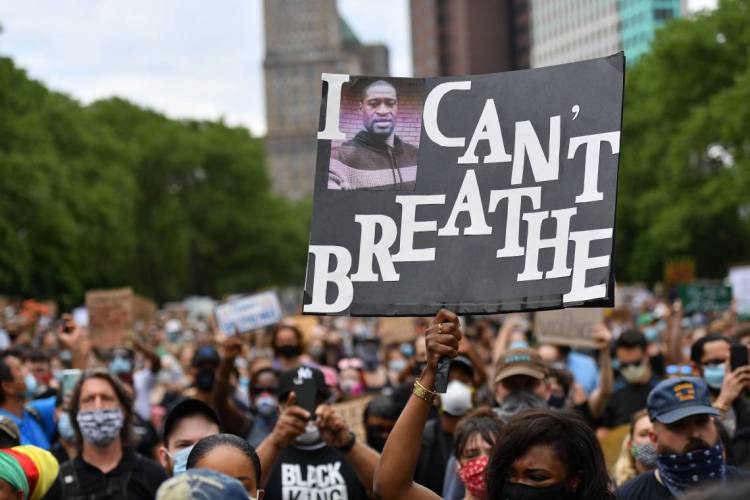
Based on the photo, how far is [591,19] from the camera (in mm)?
124500

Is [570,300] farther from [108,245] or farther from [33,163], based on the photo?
[108,245]

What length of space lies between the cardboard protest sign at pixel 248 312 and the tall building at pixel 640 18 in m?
105

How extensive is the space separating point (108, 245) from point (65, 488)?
149 feet

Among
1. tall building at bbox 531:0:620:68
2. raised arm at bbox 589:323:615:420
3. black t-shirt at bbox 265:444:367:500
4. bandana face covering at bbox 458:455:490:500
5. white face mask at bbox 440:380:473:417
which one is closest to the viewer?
bandana face covering at bbox 458:455:490:500

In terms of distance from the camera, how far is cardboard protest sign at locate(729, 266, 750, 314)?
65.4ft

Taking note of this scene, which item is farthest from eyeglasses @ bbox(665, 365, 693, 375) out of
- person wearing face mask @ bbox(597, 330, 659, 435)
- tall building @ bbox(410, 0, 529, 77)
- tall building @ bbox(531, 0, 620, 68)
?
tall building @ bbox(531, 0, 620, 68)

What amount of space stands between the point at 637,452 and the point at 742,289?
635 inches

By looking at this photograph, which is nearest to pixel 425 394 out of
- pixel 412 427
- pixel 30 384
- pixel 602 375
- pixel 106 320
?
pixel 412 427

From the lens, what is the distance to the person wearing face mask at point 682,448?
423 centimetres

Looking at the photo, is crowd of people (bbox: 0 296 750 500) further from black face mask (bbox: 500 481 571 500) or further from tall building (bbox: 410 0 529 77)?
tall building (bbox: 410 0 529 77)

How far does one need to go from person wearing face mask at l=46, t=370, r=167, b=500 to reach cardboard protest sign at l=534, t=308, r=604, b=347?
5.08 metres

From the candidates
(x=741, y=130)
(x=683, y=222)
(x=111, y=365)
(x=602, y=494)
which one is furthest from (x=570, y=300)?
(x=683, y=222)

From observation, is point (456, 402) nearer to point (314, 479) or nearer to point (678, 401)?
point (314, 479)

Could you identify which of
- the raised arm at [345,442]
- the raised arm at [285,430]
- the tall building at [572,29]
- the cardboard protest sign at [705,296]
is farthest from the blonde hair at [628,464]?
the tall building at [572,29]
